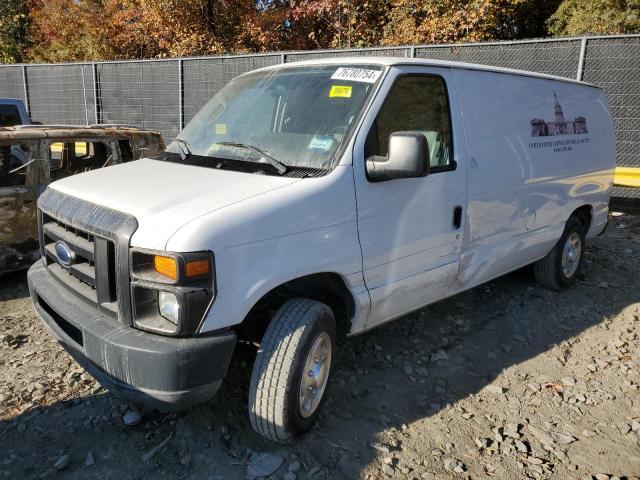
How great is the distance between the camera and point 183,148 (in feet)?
12.1

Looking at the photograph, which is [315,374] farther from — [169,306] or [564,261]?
[564,261]

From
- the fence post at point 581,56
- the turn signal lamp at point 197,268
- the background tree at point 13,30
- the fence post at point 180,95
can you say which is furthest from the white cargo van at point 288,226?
the background tree at point 13,30

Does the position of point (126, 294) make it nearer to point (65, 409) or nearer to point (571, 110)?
point (65, 409)

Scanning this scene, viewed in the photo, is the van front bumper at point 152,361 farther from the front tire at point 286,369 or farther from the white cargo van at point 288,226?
the front tire at point 286,369

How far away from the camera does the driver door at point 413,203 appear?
3.20 metres

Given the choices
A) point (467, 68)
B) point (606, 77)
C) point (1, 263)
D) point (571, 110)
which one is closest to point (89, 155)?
point (1, 263)

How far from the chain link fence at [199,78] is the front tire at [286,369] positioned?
759cm

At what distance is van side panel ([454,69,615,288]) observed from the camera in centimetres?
400

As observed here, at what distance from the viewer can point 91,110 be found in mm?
13820

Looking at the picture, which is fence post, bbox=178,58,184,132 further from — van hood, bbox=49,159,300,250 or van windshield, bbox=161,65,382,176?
van hood, bbox=49,159,300,250

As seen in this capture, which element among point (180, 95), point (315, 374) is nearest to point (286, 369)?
point (315, 374)

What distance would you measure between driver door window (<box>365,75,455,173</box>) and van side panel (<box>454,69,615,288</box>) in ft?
0.69

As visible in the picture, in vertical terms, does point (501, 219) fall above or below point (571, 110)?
below

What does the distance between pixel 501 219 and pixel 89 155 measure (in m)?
4.38
